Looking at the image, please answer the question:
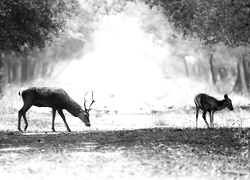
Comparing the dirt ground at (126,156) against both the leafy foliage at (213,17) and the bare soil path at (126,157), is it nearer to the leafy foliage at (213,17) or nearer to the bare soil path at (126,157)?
the bare soil path at (126,157)

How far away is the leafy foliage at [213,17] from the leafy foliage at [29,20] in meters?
3.31

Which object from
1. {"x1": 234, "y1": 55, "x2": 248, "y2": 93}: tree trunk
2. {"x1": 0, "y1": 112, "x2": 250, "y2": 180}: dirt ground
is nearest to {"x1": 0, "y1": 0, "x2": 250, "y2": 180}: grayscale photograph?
{"x1": 0, "y1": 112, "x2": 250, "y2": 180}: dirt ground

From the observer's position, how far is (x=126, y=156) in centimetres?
1243

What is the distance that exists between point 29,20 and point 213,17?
614 cm

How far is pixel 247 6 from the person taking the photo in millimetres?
14766

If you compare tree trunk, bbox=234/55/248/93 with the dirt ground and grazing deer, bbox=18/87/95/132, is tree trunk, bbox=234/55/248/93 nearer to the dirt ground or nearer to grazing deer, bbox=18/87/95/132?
grazing deer, bbox=18/87/95/132

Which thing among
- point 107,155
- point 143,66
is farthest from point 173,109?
point 143,66

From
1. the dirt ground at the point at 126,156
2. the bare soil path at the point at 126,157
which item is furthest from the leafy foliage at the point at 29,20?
the bare soil path at the point at 126,157

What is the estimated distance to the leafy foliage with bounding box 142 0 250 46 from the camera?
15355 mm

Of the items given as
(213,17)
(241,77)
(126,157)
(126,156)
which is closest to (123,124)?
(213,17)

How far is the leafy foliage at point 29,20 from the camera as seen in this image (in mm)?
20188

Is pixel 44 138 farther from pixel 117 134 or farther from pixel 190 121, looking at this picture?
pixel 190 121

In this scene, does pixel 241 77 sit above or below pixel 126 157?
above

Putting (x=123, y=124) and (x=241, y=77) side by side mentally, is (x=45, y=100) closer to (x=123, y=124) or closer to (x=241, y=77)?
(x=123, y=124)
